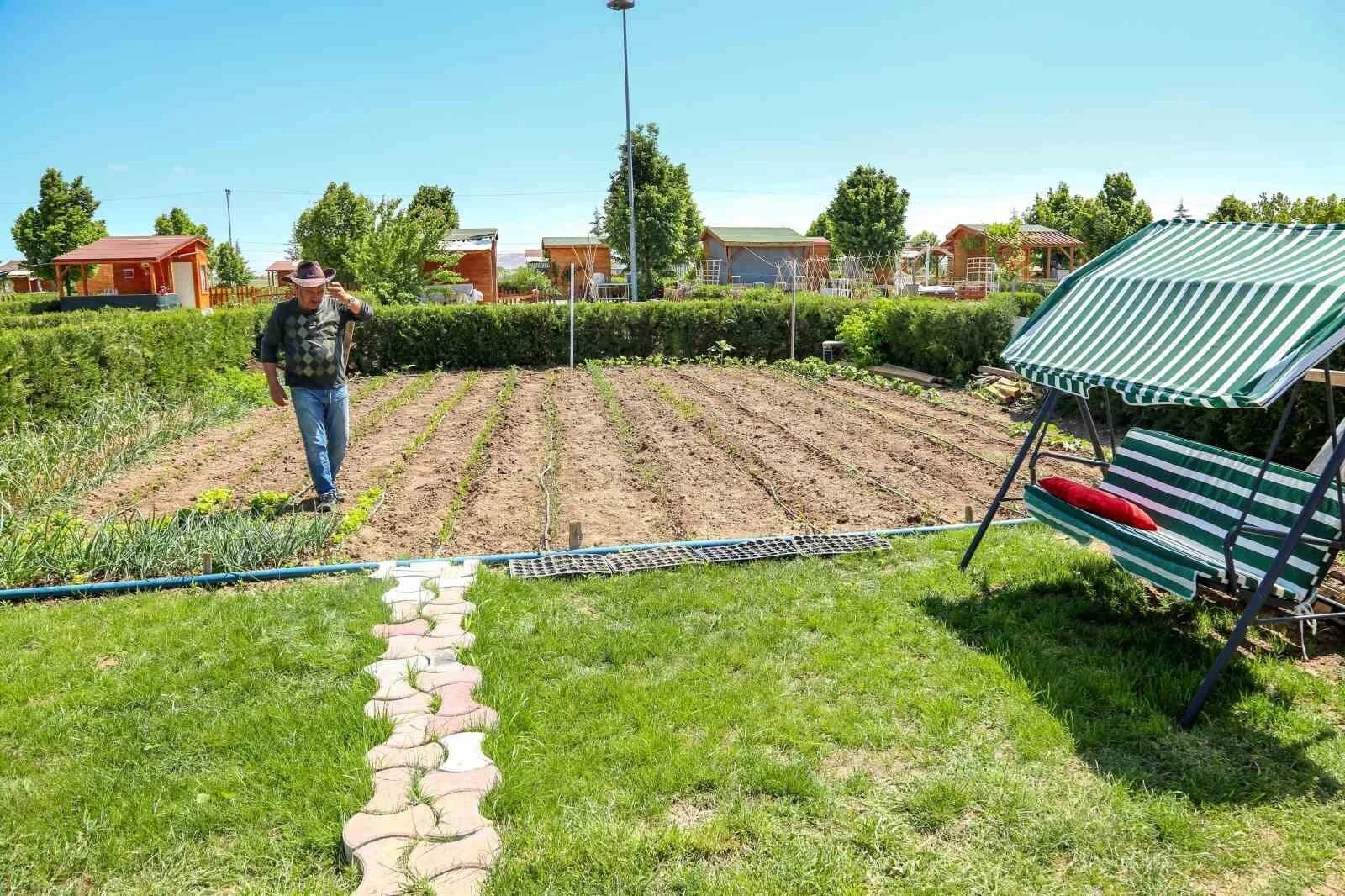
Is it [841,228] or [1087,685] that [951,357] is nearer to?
[1087,685]

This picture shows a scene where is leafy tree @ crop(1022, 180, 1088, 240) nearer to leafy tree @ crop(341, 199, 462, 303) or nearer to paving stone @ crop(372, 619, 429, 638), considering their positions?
leafy tree @ crop(341, 199, 462, 303)

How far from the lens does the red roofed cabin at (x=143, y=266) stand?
118 ft

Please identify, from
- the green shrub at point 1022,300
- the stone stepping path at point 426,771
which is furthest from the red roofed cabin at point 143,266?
the stone stepping path at point 426,771

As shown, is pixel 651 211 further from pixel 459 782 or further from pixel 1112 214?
pixel 459 782

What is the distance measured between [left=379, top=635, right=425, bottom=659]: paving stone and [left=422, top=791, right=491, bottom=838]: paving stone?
4.03ft

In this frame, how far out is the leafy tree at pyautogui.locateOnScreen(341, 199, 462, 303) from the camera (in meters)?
23.1

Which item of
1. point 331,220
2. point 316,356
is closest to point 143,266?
point 331,220

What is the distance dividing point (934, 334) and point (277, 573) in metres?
11.4

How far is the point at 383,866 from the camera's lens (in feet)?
8.59

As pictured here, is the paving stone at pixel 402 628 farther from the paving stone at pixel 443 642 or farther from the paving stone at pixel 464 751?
the paving stone at pixel 464 751

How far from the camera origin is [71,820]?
2.86 metres

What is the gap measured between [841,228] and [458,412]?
Answer: 42.9 metres

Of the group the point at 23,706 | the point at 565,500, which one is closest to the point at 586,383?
the point at 565,500

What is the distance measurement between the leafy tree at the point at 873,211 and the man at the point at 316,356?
4573 centimetres
